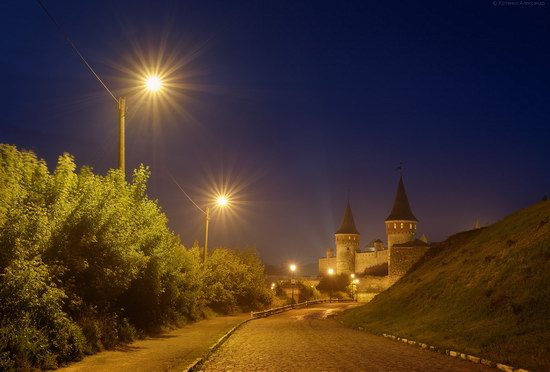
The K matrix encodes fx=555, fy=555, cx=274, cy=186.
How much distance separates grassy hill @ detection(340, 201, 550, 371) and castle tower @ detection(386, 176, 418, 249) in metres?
66.7

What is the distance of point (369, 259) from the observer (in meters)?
112

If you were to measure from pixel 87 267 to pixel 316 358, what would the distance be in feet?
25.5

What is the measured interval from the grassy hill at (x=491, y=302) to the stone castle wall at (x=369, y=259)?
67.2m

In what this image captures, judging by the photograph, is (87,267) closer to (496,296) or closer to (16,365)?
(16,365)

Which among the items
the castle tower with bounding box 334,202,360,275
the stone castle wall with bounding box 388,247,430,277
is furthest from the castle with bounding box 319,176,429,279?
the stone castle wall with bounding box 388,247,430,277

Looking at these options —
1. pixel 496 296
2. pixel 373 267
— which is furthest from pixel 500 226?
pixel 373 267

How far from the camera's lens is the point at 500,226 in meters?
37.1

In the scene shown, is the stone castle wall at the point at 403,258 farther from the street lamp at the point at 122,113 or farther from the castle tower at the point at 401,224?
the street lamp at the point at 122,113

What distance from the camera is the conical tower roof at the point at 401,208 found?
10612cm

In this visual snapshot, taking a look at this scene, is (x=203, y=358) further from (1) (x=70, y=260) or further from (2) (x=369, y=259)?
(2) (x=369, y=259)

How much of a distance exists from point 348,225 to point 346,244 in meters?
6.27

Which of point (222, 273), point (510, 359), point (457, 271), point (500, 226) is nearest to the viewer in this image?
point (510, 359)

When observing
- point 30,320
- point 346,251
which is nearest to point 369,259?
point 346,251

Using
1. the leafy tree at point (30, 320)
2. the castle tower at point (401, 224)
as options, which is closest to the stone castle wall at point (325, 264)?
the castle tower at point (401, 224)
